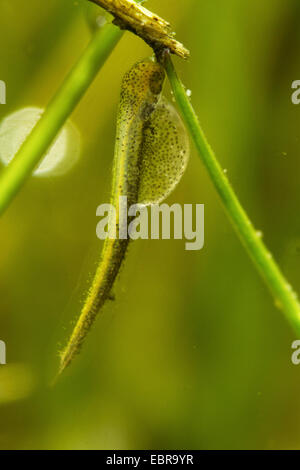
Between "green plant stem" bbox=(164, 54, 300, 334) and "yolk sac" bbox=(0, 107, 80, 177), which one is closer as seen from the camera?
"green plant stem" bbox=(164, 54, 300, 334)

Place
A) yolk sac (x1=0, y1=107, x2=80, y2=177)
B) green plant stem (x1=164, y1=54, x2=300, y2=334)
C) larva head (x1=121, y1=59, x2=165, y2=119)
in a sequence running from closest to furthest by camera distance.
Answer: green plant stem (x1=164, y1=54, x2=300, y2=334) < larva head (x1=121, y1=59, x2=165, y2=119) < yolk sac (x1=0, y1=107, x2=80, y2=177)

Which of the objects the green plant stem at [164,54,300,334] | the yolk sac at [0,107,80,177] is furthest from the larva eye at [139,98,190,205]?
the yolk sac at [0,107,80,177]

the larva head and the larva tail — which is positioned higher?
the larva head

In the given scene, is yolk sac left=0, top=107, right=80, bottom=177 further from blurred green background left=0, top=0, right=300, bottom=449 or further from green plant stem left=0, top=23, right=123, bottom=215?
green plant stem left=0, top=23, right=123, bottom=215

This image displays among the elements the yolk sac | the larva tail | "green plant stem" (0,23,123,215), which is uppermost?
the yolk sac

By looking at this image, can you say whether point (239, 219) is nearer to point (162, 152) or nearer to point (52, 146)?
point (162, 152)

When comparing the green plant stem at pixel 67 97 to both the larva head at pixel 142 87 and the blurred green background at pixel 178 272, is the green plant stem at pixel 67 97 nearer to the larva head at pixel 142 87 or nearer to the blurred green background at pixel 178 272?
the larva head at pixel 142 87
